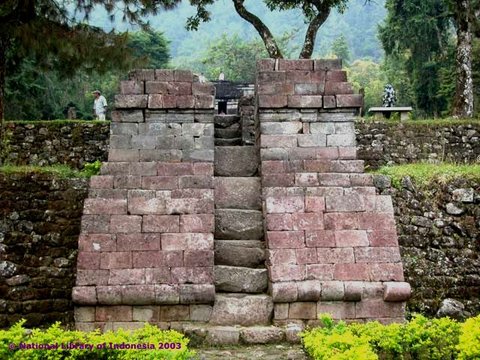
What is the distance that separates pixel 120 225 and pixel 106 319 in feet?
3.23

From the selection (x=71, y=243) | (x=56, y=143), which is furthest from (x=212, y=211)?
(x=56, y=143)

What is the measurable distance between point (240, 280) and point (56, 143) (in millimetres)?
7550

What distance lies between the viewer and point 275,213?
19.2 ft

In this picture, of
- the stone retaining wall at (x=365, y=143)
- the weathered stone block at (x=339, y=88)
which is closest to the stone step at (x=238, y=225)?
the weathered stone block at (x=339, y=88)

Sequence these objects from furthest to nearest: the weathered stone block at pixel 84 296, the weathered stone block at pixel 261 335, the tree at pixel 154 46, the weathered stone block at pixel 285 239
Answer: the tree at pixel 154 46 < the weathered stone block at pixel 285 239 < the weathered stone block at pixel 84 296 < the weathered stone block at pixel 261 335

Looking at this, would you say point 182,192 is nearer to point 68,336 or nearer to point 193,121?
point 193,121

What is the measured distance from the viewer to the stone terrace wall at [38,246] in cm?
685

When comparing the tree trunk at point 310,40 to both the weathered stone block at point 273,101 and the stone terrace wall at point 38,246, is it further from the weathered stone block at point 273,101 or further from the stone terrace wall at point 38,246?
the stone terrace wall at point 38,246

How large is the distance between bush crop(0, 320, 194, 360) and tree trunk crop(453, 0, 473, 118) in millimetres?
11857

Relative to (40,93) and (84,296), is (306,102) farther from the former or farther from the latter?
(40,93)

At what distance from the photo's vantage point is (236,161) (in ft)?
23.4

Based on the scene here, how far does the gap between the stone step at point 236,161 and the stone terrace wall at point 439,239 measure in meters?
1.82

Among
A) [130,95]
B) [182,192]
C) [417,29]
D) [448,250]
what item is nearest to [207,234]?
[182,192]

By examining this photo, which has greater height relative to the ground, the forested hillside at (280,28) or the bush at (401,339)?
the forested hillside at (280,28)
